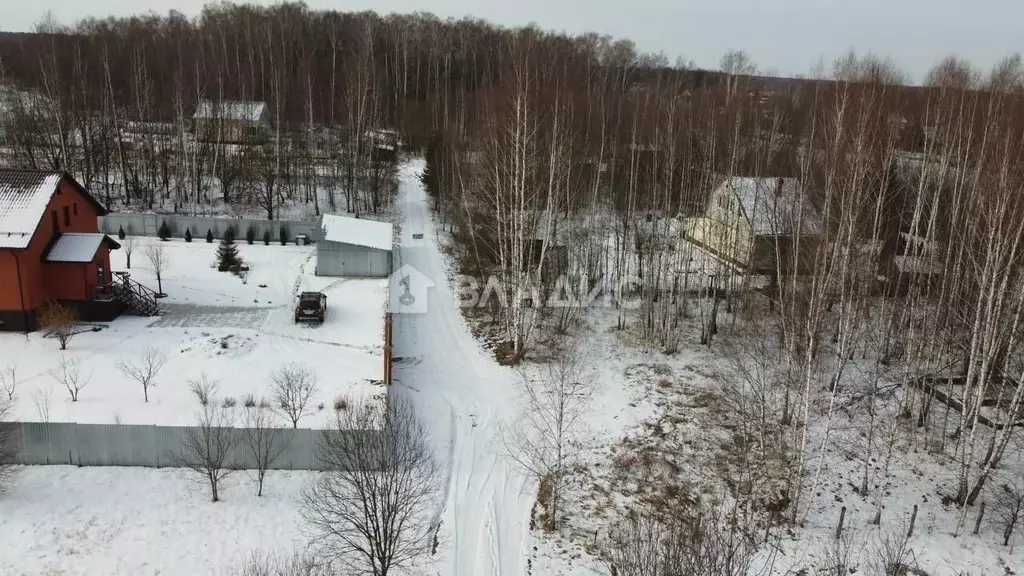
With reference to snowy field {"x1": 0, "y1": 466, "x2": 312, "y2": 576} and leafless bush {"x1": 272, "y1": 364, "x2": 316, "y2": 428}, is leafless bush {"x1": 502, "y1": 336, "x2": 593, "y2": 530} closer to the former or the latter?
snowy field {"x1": 0, "y1": 466, "x2": 312, "y2": 576}

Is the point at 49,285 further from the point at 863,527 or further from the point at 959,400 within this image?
the point at 959,400

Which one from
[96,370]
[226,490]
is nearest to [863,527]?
[226,490]

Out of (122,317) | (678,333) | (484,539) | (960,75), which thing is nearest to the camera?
(484,539)

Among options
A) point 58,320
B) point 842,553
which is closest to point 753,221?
Result: point 842,553

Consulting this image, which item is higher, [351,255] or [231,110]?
[231,110]

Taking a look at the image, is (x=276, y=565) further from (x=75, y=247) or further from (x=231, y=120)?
(x=231, y=120)

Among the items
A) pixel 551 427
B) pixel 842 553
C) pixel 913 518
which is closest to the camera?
pixel 842 553
